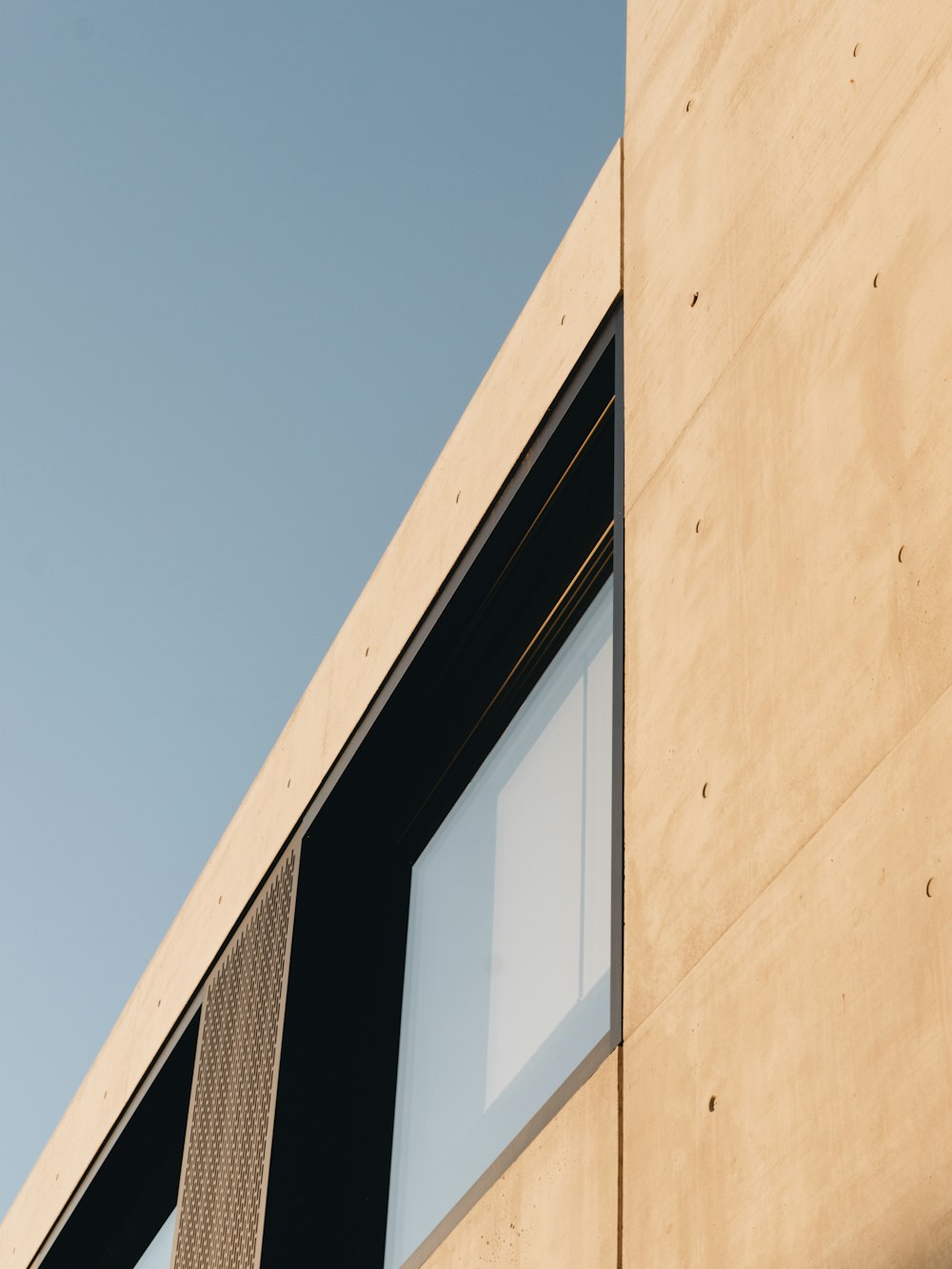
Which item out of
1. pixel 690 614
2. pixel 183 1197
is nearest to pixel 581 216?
pixel 690 614

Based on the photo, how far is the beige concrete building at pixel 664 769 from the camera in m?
2.77

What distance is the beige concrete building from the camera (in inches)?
109

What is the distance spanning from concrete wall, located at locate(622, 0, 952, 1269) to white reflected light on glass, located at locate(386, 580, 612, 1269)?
26.8 inches

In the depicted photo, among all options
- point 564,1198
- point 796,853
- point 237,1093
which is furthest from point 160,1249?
point 796,853

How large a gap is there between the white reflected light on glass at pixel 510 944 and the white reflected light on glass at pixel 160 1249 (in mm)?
2530

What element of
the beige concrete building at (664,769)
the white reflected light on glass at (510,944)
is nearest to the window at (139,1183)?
the beige concrete building at (664,769)

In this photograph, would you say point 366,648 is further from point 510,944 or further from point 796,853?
point 796,853

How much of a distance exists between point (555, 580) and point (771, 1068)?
2702 mm

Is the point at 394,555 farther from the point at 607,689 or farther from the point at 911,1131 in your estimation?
the point at 911,1131

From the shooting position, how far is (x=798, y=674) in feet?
10.4

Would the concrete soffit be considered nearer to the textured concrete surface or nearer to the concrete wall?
the concrete wall

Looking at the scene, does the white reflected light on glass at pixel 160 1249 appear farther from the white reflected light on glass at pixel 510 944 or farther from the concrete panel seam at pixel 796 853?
the concrete panel seam at pixel 796 853

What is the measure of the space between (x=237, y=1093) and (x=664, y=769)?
315cm

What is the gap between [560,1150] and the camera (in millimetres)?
3527
